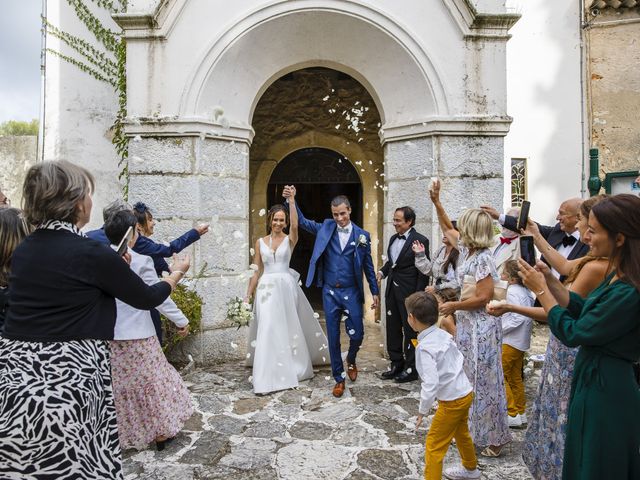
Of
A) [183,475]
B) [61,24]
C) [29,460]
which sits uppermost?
[61,24]

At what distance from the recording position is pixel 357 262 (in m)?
5.12

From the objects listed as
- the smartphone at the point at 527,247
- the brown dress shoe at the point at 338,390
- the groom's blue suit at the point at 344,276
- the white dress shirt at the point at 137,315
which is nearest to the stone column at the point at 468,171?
the groom's blue suit at the point at 344,276

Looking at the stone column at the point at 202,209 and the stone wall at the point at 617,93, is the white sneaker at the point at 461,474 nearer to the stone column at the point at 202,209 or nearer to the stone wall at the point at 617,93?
the stone column at the point at 202,209

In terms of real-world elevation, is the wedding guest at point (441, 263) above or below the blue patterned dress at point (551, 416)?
above

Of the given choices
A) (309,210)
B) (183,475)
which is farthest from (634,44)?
(183,475)

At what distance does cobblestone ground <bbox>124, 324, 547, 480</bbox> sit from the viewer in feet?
10.9

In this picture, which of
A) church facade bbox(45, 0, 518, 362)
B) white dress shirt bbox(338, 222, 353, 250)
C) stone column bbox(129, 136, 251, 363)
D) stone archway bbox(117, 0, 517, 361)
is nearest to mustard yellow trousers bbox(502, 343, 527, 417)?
white dress shirt bbox(338, 222, 353, 250)

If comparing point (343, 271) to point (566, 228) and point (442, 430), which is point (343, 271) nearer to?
point (566, 228)

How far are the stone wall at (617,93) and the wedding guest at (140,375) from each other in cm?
930

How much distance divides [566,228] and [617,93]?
7289 mm

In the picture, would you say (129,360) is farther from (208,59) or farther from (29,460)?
(208,59)

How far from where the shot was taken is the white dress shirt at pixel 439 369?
9.18ft

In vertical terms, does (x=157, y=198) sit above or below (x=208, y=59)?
below

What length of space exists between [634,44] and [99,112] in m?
9.91
